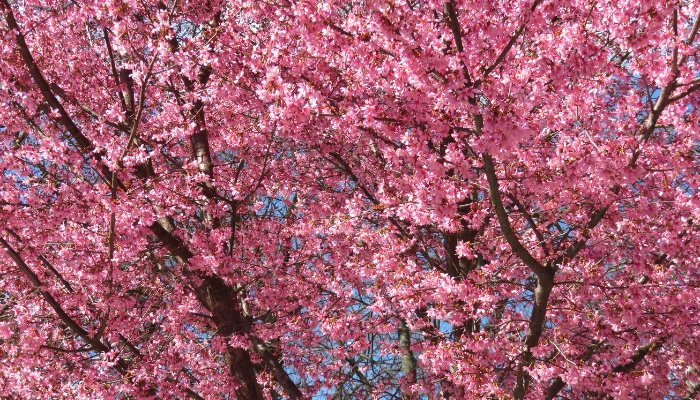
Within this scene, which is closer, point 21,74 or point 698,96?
point 698,96

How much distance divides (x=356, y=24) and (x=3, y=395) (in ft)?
22.6

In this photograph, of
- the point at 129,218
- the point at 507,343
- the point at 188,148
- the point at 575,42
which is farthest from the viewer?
the point at 188,148

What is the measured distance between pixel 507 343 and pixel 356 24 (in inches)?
181

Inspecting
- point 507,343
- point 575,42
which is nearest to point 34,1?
point 575,42

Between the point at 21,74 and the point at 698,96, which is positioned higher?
the point at 21,74

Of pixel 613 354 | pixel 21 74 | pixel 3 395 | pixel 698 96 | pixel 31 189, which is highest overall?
pixel 21 74

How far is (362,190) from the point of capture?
364 inches

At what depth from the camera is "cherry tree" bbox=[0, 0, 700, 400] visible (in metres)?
5.07

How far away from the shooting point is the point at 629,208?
22.9 ft

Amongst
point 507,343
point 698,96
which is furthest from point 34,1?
point 698,96

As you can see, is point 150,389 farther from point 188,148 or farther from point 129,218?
point 188,148

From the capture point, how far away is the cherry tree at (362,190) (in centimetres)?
507

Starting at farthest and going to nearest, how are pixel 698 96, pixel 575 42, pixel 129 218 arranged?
pixel 129 218
pixel 698 96
pixel 575 42

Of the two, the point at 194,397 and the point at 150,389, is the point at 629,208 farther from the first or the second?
the point at 150,389
